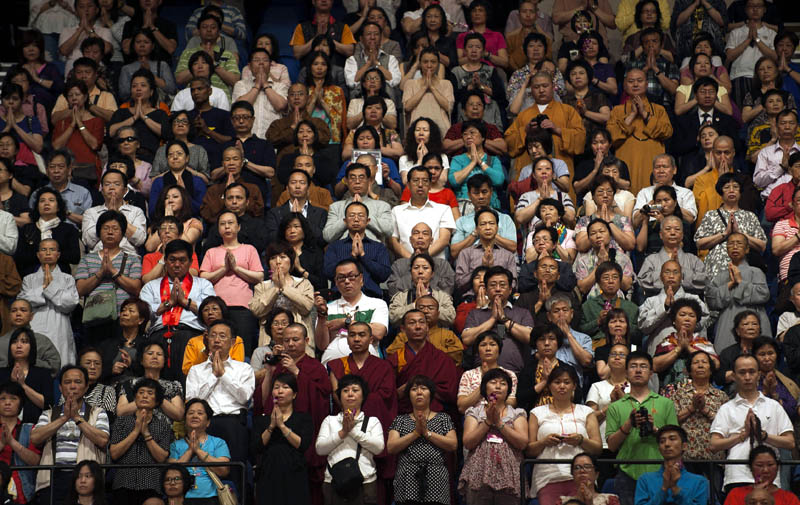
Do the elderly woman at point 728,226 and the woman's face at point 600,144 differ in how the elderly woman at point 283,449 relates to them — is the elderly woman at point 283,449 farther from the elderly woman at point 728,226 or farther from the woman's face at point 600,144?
the woman's face at point 600,144

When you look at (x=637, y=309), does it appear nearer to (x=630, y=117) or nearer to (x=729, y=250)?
(x=729, y=250)

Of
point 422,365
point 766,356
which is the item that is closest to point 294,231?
point 422,365

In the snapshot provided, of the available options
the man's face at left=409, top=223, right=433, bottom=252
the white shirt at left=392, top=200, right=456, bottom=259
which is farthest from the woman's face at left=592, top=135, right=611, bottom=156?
the man's face at left=409, top=223, right=433, bottom=252

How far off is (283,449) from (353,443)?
42cm

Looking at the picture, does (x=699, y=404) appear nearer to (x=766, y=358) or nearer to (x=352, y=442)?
(x=766, y=358)

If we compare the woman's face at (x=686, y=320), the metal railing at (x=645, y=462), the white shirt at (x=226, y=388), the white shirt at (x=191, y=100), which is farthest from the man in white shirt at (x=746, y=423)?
the white shirt at (x=191, y=100)

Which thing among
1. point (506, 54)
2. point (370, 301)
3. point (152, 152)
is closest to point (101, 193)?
point (152, 152)

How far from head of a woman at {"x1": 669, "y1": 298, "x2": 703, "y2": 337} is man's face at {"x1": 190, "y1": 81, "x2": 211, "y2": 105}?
14.6 ft

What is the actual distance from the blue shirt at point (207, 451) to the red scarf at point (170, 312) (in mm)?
800

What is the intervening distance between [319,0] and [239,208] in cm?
303

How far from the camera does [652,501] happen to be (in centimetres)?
830

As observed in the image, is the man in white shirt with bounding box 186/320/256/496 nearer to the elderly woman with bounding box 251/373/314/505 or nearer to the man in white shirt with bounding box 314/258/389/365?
the elderly woman with bounding box 251/373/314/505

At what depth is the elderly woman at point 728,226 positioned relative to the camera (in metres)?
10.5

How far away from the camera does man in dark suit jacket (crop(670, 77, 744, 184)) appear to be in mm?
11891
